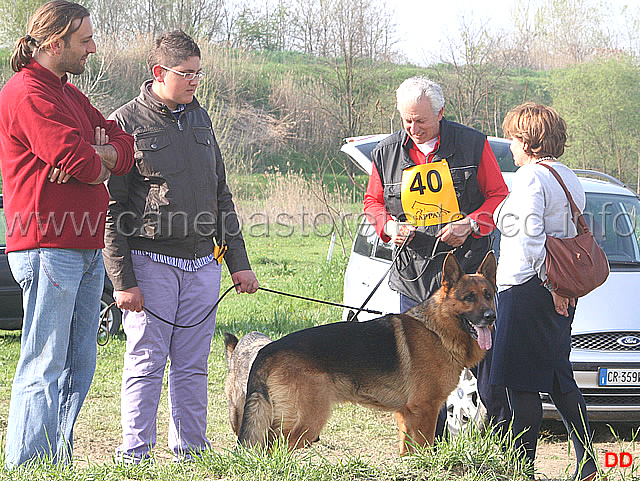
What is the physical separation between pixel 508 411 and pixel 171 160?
2388mm

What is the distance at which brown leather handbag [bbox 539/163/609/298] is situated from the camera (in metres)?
3.23

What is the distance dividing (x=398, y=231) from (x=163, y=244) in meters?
1.36

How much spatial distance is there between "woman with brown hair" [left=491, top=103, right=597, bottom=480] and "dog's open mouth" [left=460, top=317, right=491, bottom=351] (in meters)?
0.18

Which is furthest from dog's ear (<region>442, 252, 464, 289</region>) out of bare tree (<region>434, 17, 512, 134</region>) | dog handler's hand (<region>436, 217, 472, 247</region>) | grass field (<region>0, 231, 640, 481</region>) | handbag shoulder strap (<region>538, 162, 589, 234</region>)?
bare tree (<region>434, 17, 512, 134</region>)

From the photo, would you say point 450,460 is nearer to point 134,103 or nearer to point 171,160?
point 171,160

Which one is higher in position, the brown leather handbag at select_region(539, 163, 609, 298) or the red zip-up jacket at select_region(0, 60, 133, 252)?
the red zip-up jacket at select_region(0, 60, 133, 252)

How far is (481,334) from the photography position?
11.9 ft

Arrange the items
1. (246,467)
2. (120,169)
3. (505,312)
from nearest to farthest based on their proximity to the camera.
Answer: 1. (246,467)
2. (120,169)
3. (505,312)

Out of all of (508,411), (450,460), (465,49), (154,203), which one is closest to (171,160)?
(154,203)

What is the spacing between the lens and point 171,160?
3467mm

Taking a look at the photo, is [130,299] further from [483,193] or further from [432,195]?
[483,193]

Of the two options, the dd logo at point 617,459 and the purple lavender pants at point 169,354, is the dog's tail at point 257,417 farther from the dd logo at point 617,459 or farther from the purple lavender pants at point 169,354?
the dd logo at point 617,459

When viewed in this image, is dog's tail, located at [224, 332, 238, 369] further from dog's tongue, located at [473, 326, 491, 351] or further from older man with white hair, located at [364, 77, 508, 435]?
dog's tongue, located at [473, 326, 491, 351]

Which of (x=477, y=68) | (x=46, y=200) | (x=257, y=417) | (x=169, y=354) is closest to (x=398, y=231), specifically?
(x=257, y=417)
